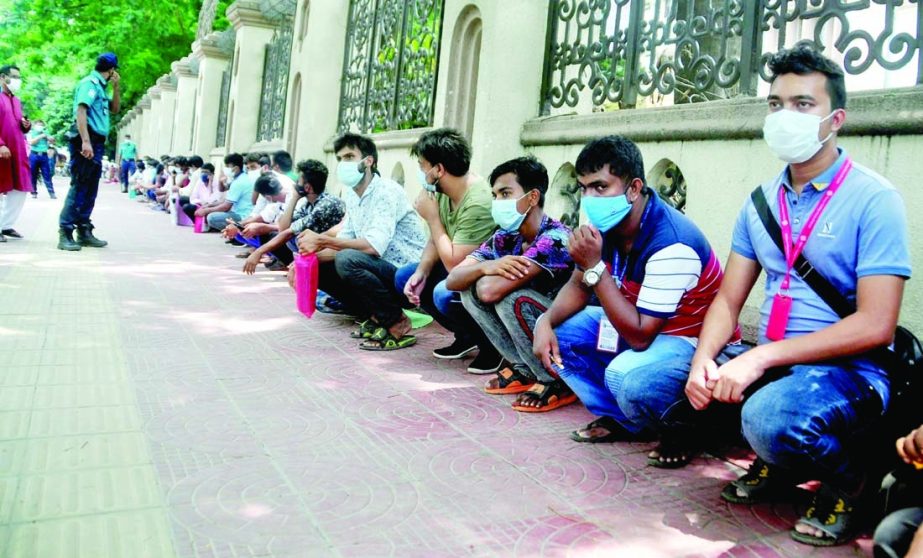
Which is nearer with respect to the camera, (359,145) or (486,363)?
(486,363)

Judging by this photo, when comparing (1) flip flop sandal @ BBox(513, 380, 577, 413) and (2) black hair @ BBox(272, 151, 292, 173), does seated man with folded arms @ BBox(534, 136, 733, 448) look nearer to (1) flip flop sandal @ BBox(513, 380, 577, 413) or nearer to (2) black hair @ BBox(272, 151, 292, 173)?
(1) flip flop sandal @ BBox(513, 380, 577, 413)

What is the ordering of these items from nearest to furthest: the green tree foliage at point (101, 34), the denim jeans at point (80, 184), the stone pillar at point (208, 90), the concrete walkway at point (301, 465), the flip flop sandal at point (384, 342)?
the concrete walkway at point (301, 465)
the flip flop sandal at point (384, 342)
the denim jeans at point (80, 184)
the stone pillar at point (208, 90)
the green tree foliage at point (101, 34)

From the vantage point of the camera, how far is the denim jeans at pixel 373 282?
16.5 ft

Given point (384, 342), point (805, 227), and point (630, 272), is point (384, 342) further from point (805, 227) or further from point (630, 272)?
point (805, 227)

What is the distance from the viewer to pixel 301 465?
292 centimetres

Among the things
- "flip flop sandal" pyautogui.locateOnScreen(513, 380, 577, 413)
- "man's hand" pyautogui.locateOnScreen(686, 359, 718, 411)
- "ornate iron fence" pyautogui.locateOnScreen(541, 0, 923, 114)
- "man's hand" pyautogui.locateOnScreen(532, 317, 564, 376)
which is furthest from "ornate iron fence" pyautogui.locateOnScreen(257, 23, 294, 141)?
"man's hand" pyautogui.locateOnScreen(686, 359, 718, 411)

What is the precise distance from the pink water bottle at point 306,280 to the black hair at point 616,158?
2583 millimetres

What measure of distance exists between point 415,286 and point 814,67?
8.87 ft

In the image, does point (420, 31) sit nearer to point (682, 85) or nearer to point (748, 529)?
point (682, 85)

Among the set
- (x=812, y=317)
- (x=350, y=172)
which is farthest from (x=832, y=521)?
(x=350, y=172)

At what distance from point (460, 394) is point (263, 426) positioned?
111 centimetres

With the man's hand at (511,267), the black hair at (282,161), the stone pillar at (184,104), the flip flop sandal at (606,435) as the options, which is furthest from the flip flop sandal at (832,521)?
the stone pillar at (184,104)

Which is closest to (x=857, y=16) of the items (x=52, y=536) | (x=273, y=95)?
(x=52, y=536)

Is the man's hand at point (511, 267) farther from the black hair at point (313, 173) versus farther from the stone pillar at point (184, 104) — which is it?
the stone pillar at point (184, 104)
